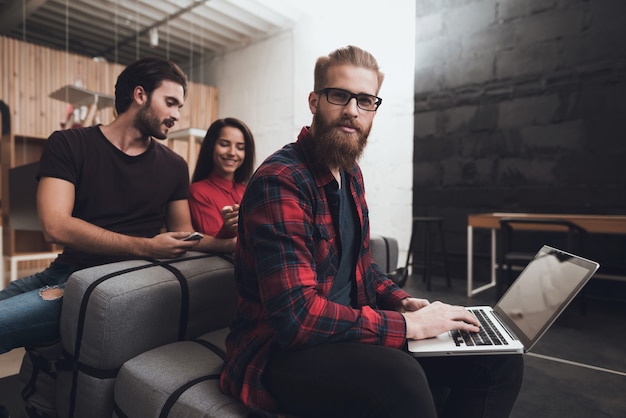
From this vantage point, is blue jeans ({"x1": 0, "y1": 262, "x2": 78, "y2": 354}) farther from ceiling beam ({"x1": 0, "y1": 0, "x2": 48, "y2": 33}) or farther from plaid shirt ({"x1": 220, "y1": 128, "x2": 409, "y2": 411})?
ceiling beam ({"x1": 0, "y1": 0, "x2": 48, "y2": 33})

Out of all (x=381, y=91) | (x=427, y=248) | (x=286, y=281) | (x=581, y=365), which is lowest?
(x=581, y=365)

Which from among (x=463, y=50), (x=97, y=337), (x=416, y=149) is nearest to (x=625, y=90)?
(x=463, y=50)

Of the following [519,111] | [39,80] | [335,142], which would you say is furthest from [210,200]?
[39,80]

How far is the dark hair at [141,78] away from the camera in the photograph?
1552 mm

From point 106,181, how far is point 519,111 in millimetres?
3727

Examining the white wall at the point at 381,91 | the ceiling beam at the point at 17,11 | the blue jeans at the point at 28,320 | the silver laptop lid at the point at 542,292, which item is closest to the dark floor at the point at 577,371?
the blue jeans at the point at 28,320

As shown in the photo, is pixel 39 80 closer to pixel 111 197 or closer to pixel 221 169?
pixel 221 169

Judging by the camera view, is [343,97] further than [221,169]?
No

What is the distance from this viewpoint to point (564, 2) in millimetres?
3621

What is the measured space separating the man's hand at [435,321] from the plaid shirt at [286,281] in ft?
0.11

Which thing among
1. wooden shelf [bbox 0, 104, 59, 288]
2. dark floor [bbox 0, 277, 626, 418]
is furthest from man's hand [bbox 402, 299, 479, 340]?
wooden shelf [bbox 0, 104, 59, 288]

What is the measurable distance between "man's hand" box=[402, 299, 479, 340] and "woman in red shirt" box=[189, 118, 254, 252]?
1132 mm

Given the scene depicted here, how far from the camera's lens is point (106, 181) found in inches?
56.7

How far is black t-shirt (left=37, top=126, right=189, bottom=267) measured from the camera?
4.53 feet
